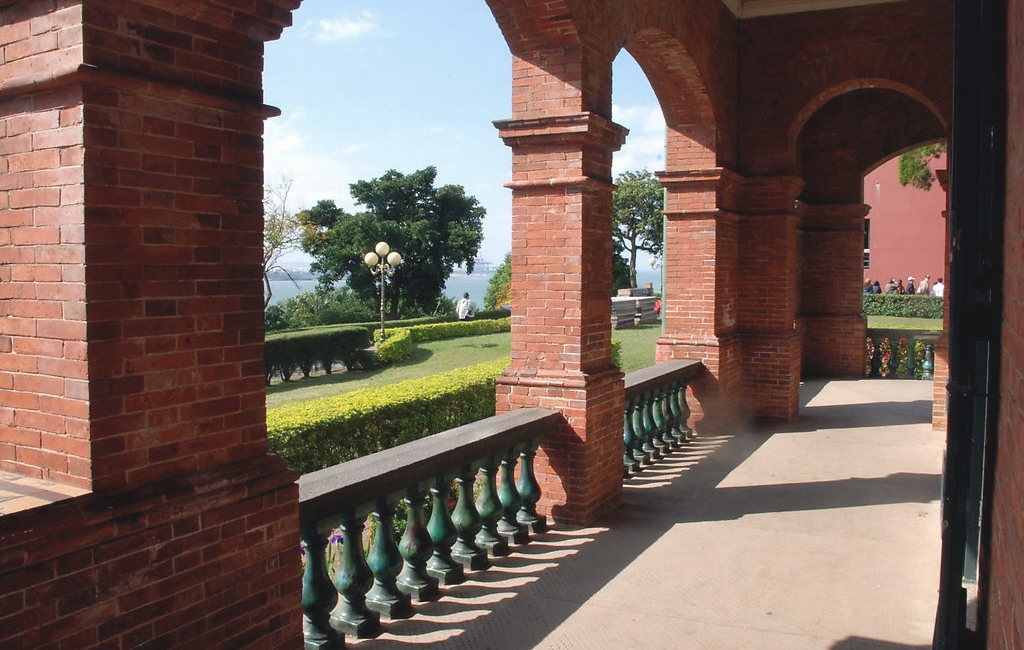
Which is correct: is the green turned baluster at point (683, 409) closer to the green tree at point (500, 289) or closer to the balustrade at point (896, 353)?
the balustrade at point (896, 353)

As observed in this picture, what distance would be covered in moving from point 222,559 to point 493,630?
161 cm

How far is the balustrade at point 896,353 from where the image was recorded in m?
13.9

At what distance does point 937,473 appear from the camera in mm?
7492

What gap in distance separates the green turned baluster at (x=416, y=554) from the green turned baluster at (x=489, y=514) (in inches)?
26.9

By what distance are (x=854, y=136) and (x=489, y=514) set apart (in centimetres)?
1089

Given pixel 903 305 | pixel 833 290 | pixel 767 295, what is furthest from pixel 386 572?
pixel 903 305

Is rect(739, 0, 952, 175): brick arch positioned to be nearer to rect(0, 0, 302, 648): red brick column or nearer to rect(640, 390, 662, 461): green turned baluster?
rect(640, 390, 662, 461): green turned baluster

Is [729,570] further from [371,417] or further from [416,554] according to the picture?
[371,417]

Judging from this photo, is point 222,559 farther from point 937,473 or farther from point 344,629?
point 937,473

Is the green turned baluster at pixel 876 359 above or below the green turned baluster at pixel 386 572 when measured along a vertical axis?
above

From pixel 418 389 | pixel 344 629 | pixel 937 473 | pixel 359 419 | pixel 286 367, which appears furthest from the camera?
pixel 286 367

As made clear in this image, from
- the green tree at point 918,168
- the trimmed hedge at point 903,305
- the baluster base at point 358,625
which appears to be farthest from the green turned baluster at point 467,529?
the trimmed hedge at point 903,305

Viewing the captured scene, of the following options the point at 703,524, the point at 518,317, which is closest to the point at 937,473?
the point at 703,524

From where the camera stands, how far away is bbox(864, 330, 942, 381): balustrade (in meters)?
13.9
